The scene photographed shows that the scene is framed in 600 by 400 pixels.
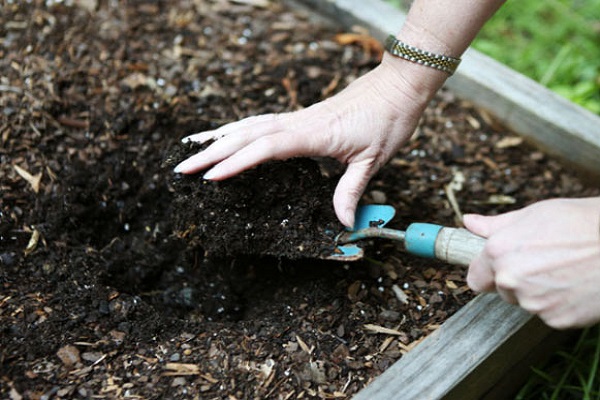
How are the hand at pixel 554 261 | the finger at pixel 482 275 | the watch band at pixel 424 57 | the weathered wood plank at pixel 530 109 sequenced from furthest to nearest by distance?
the weathered wood plank at pixel 530 109 < the watch band at pixel 424 57 < the finger at pixel 482 275 < the hand at pixel 554 261

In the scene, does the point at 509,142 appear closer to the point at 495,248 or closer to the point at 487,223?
the point at 487,223

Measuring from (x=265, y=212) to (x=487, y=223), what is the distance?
61cm

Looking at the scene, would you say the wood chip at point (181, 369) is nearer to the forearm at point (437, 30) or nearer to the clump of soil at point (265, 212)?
the clump of soil at point (265, 212)

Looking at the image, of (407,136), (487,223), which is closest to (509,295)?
(487,223)

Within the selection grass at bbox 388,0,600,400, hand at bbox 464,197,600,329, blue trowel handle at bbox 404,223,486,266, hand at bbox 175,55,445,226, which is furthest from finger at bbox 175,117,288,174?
grass at bbox 388,0,600,400

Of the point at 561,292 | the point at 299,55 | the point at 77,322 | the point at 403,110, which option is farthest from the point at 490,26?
the point at 77,322

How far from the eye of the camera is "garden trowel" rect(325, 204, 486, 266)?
1669mm

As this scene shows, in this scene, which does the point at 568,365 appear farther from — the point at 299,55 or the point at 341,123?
the point at 299,55

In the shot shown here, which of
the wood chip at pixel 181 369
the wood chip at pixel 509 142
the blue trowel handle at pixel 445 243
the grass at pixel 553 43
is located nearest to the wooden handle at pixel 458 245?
the blue trowel handle at pixel 445 243

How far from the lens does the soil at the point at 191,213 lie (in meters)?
1.73

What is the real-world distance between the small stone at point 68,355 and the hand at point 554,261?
108 cm

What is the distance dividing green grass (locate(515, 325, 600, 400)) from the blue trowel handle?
0.64 metres

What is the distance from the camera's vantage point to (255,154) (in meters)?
1.71

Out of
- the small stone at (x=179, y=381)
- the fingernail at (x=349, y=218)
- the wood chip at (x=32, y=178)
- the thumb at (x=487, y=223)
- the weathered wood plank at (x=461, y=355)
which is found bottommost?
the small stone at (x=179, y=381)
